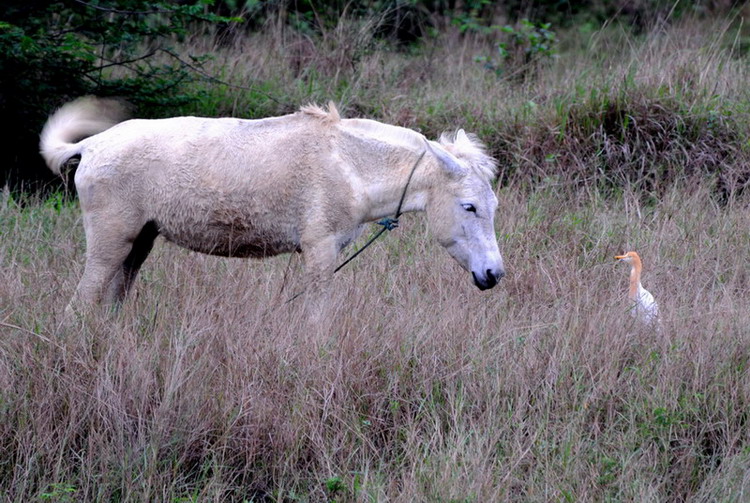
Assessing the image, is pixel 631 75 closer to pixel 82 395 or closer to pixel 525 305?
pixel 525 305

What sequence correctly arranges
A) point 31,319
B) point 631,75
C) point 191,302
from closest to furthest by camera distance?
point 31,319, point 191,302, point 631,75

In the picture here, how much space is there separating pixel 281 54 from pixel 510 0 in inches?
203

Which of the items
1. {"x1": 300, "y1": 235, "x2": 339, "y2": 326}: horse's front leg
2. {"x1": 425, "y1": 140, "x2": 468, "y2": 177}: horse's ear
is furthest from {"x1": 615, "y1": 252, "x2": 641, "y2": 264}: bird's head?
{"x1": 300, "y1": 235, "x2": 339, "y2": 326}: horse's front leg

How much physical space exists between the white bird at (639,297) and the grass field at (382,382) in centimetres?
9

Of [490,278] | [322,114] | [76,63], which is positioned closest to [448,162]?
[490,278]

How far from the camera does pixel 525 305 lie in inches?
227

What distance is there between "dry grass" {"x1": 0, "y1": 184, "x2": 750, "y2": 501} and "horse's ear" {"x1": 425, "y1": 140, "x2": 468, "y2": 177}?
829 millimetres

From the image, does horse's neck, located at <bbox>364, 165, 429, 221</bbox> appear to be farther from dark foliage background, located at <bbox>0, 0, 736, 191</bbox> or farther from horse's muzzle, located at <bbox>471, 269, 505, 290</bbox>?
dark foliage background, located at <bbox>0, 0, 736, 191</bbox>

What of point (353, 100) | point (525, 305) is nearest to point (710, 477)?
point (525, 305)

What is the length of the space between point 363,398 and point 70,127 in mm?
2674

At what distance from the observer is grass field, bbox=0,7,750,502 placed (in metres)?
4.06

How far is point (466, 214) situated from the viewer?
17.6 ft

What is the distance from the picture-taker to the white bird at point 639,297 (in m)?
5.39

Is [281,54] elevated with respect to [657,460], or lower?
lower
